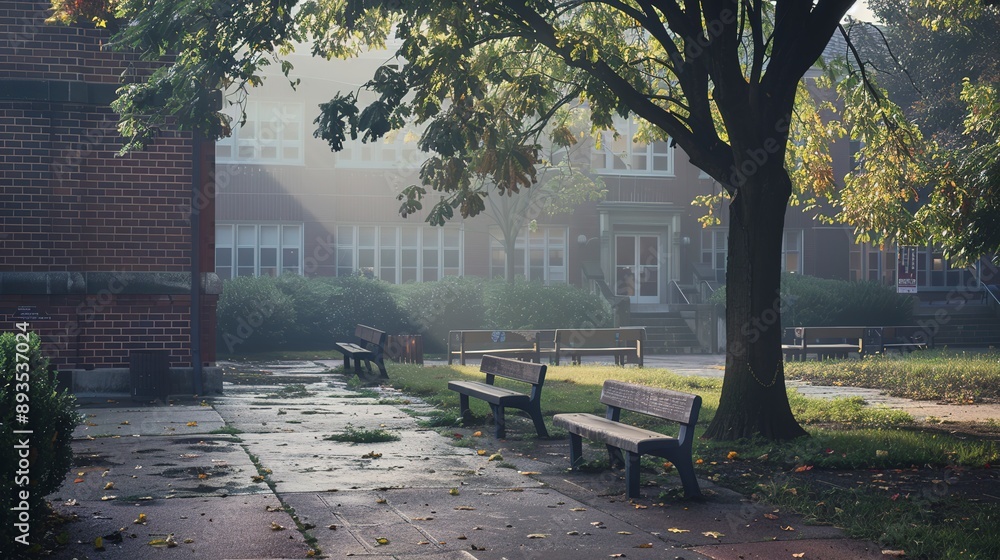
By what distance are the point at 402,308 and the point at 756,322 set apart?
1848 centimetres

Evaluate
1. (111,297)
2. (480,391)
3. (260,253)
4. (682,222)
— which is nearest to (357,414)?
(480,391)

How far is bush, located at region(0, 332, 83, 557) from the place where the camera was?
552 centimetres

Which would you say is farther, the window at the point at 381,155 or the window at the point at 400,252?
the window at the point at 381,155

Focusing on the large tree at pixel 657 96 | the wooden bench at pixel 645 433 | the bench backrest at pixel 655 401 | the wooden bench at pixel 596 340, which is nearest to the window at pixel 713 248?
the wooden bench at pixel 596 340

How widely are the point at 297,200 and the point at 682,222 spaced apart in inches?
526

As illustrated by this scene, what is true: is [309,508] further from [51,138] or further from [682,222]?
[682,222]

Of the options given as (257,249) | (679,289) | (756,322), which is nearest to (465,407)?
(756,322)

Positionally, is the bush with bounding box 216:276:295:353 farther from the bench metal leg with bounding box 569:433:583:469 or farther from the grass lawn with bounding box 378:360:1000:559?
the bench metal leg with bounding box 569:433:583:469

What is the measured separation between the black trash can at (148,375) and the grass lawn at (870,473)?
3.55 metres

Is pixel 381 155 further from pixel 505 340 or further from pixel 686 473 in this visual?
pixel 686 473

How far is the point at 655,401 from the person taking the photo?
26.8 ft

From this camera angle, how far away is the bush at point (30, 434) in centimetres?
552

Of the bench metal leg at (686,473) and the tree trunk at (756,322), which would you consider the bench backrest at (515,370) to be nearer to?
the tree trunk at (756,322)

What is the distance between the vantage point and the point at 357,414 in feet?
41.2
